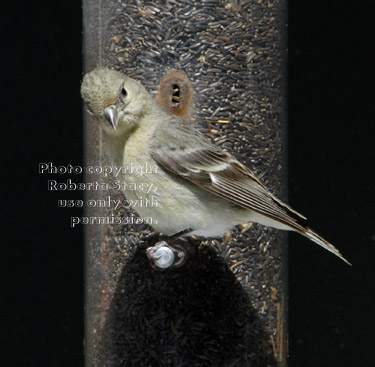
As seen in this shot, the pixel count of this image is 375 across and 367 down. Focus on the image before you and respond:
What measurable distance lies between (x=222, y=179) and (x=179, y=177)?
0.65 feet

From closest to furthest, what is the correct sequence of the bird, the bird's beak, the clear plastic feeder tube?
the bird's beak, the bird, the clear plastic feeder tube

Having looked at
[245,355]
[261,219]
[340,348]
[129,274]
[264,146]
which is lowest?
[340,348]

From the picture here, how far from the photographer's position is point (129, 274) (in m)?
4.59

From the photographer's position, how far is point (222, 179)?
14.0ft

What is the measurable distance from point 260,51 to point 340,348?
3.81 meters

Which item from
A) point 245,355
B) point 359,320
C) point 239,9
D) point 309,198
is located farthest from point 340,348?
point 239,9

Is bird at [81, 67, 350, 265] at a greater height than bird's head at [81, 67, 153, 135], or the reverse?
bird's head at [81, 67, 153, 135]

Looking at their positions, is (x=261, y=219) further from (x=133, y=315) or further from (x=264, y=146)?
(x=133, y=315)

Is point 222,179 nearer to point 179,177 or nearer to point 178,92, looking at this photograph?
point 179,177

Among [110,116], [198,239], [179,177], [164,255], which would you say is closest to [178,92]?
[179,177]

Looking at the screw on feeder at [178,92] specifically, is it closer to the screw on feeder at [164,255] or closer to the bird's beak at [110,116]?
the bird's beak at [110,116]

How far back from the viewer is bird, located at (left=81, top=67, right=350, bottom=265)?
13.7 feet

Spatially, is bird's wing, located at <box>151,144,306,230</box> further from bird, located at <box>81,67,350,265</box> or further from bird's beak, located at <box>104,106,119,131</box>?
bird's beak, located at <box>104,106,119,131</box>

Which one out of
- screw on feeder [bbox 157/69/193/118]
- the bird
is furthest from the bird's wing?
screw on feeder [bbox 157/69/193/118]
